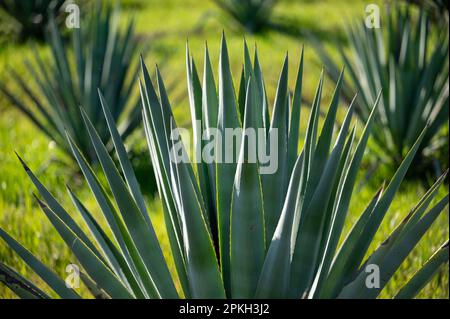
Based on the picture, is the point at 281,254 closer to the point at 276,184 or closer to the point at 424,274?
the point at 276,184

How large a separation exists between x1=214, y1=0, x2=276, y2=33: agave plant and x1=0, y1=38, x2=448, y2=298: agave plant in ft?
21.0

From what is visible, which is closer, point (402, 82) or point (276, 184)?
point (276, 184)

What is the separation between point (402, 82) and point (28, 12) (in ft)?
15.0

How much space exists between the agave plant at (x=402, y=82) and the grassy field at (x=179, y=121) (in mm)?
288

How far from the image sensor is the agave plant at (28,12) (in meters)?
8.01

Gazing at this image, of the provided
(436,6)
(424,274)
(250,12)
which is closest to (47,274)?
(424,274)

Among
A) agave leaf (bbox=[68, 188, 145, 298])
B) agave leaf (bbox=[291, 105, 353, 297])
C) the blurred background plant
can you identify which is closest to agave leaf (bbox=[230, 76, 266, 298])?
agave leaf (bbox=[291, 105, 353, 297])

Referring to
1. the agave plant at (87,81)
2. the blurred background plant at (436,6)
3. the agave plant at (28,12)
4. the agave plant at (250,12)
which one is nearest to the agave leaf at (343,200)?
the agave plant at (87,81)

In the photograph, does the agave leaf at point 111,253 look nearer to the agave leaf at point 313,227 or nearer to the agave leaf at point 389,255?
the agave leaf at point 313,227

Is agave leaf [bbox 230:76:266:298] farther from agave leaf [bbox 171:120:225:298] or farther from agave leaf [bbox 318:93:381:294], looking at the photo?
agave leaf [bbox 318:93:381:294]

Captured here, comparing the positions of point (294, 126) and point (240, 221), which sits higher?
point (294, 126)

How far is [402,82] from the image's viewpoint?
4883 mm

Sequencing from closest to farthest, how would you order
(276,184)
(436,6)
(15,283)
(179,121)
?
(15,283), (276,184), (436,6), (179,121)
